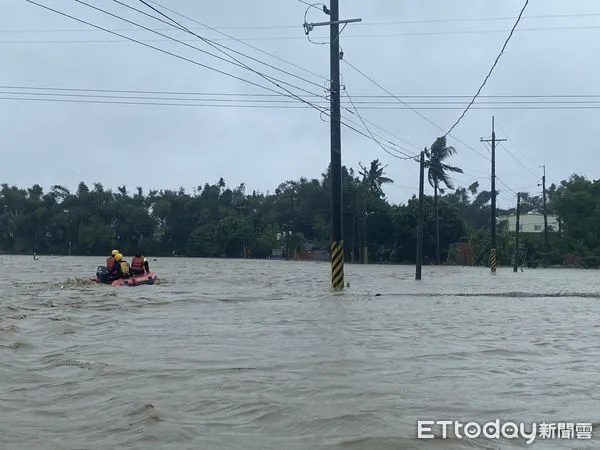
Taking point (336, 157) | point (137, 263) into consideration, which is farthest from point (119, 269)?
point (336, 157)

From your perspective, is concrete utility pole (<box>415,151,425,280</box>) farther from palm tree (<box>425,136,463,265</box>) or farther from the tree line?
the tree line

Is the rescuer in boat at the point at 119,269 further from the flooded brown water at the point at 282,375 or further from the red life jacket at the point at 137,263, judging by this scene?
the flooded brown water at the point at 282,375

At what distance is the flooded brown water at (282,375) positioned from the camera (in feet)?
23.2

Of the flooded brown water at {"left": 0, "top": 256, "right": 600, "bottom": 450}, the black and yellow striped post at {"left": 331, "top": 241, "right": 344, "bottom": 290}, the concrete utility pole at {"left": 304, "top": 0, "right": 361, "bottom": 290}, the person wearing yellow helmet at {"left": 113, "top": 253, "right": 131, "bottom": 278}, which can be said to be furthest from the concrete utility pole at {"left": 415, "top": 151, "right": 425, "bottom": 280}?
the flooded brown water at {"left": 0, "top": 256, "right": 600, "bottom": 450}

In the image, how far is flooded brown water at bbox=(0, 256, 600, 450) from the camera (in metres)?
7.07

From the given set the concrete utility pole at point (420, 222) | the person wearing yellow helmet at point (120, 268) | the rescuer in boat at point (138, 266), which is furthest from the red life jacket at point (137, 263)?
the concrete utility pole at point (420, 222)

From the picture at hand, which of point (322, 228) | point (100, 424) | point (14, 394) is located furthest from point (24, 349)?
point (322, 228)

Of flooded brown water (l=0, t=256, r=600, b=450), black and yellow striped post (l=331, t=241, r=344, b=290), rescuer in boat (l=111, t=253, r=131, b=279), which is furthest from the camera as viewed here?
rescuer in boat (l=111, t=253, r=131, b=279)

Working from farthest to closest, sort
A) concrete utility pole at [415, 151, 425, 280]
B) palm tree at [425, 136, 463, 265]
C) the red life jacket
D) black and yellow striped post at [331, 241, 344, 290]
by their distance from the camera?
palm tree at [425, 136, 463, 265]
concrete utility pole at [415, 151, 425, 280]
the red life jacket
black and yellow striped post at [331, 241, 344, 290]

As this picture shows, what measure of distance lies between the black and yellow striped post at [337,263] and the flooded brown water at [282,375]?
22.3ft

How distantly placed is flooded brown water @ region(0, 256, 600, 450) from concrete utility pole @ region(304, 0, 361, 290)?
7047 mm

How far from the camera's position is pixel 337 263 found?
26.7 meters

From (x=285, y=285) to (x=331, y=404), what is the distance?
24128 millimetres

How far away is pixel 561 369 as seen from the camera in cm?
1063
